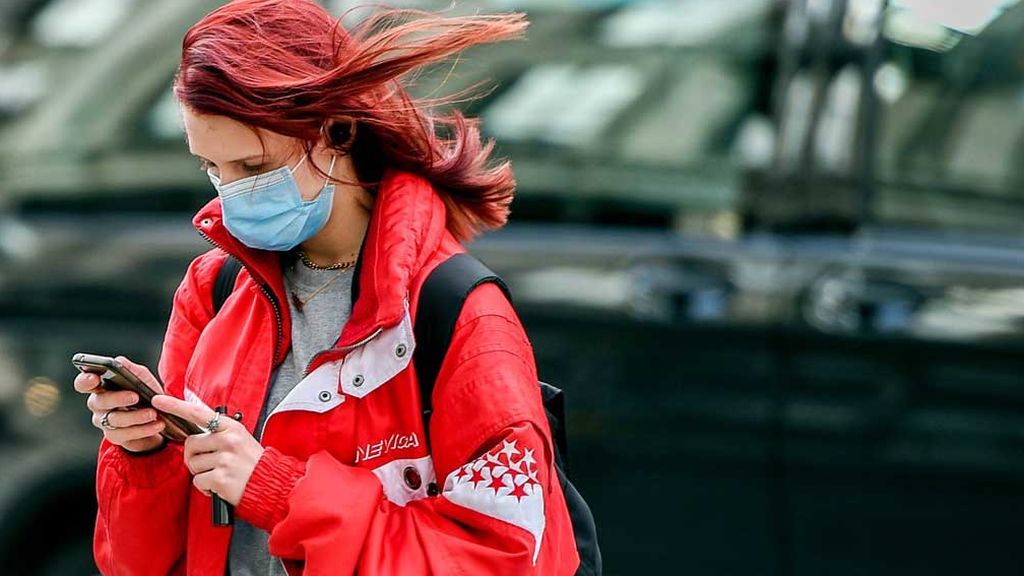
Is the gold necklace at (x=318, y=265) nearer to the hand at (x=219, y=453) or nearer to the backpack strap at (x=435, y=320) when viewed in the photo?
the backpack strap at (x=435, y=320)

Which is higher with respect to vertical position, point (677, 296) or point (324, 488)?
point (324, 488)

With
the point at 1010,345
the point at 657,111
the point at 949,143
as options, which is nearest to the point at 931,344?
the point at 1010,345

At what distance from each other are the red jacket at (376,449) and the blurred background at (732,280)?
4.17ft

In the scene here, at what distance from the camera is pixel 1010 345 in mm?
2932

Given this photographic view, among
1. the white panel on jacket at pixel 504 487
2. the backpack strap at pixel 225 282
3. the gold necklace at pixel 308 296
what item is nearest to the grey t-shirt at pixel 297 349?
the gold necklace at pixel 308 296

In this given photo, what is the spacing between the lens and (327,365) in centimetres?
183

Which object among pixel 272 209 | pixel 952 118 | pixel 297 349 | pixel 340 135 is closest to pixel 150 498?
pixel 297 349

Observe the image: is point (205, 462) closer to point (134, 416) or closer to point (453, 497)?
point (134, 416)

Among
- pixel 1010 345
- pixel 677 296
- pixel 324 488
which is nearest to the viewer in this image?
pixel 324 488

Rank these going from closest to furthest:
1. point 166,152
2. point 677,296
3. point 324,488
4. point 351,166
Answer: point 324,488
point 351,166
point 677,296
point 166,152

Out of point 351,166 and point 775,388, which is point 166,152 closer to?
point 775,388

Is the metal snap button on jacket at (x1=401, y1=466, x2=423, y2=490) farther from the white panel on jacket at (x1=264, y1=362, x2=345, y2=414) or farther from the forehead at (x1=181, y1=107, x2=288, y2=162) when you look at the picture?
the forehead at (x1=181, y1=107, x2=288, y2=162)

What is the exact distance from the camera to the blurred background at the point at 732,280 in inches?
119

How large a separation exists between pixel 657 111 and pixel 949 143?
22.2 inches
